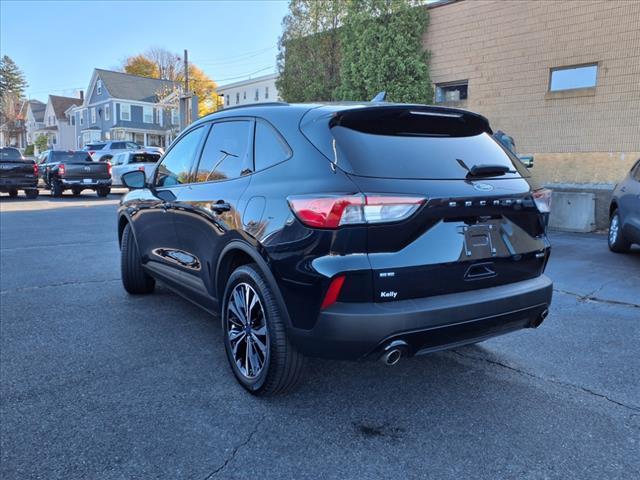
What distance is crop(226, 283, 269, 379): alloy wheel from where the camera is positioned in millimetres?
3166

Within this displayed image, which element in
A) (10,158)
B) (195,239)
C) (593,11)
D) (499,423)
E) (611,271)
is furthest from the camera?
(10,158)

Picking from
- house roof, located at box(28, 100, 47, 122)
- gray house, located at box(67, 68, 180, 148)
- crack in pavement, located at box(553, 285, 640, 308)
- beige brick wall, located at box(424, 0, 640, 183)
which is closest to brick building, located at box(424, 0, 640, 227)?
beige brick wall, located at box(424, 0, 640, 183)

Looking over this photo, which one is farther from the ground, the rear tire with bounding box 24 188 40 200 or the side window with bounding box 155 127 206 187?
the side window with bounding box 155 127 206 187

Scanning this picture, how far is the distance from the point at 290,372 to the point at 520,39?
13285mm

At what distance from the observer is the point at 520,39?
44.1 ft

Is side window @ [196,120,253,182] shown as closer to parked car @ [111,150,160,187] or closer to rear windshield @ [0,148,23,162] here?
rear windshield @ [0,148,23,162]

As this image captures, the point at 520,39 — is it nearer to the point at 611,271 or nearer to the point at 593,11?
the point at 593,11

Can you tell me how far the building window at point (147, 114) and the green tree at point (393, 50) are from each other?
3609 centimetres

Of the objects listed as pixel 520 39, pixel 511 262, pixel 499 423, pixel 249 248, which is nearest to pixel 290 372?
pixel 249 248

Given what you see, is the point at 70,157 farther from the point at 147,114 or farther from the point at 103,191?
the point at 147,114

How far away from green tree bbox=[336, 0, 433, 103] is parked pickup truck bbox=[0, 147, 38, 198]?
11.9 metres

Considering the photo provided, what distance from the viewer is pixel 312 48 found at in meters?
18.2

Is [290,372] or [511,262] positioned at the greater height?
[511,262]

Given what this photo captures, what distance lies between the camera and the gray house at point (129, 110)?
46.2 metres
